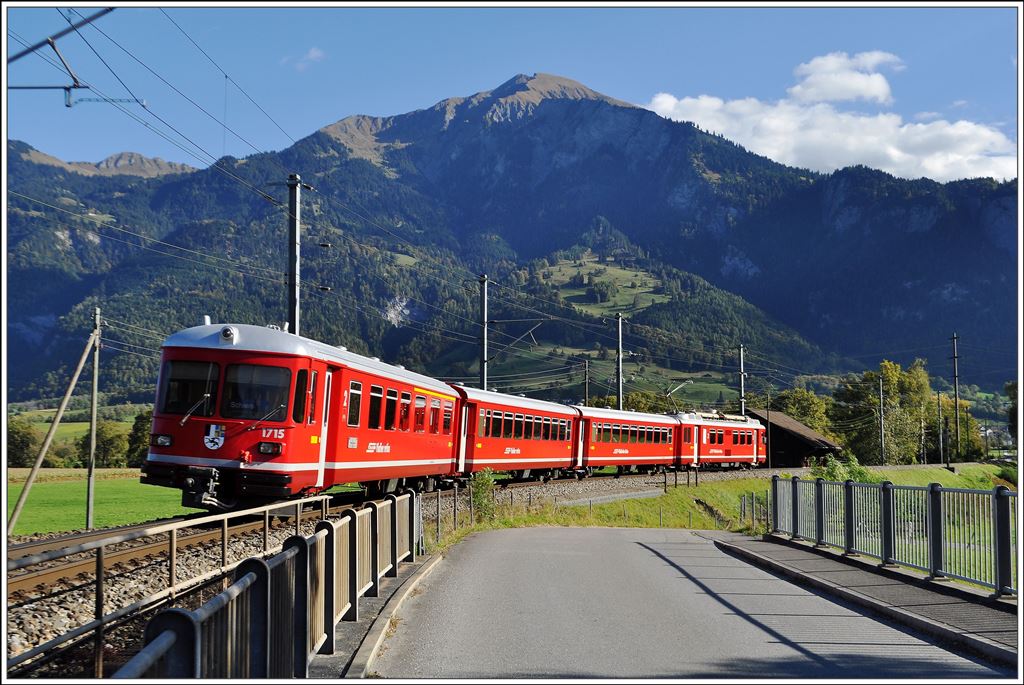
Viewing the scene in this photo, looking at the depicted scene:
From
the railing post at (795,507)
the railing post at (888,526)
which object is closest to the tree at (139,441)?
the railing post at (795,507)

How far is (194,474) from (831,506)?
1168 centimetres

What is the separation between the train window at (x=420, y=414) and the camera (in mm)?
28156

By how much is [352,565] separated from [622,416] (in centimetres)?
4283

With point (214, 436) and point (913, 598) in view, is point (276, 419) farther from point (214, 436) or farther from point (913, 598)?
point (913, 598)

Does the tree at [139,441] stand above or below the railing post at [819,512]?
above

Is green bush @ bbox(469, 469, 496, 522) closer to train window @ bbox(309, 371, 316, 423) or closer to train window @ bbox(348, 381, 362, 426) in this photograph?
→ train window @ bbox(348, 381, 362, 426)

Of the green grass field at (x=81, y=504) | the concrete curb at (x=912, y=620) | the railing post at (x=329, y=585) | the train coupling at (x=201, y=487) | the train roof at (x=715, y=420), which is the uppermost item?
the train roof at (x=715, y=420)

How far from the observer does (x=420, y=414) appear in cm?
2859

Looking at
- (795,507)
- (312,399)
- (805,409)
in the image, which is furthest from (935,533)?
(805,409)

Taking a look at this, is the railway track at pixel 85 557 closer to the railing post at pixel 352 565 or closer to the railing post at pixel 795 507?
the railing post at pixel 352 565

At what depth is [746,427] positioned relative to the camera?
73.0 metres

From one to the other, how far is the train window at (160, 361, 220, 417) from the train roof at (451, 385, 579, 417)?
14.1 metres

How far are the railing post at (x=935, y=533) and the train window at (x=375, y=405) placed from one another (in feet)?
39.6

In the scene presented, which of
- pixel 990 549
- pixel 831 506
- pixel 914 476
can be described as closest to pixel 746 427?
pixel 914 476
